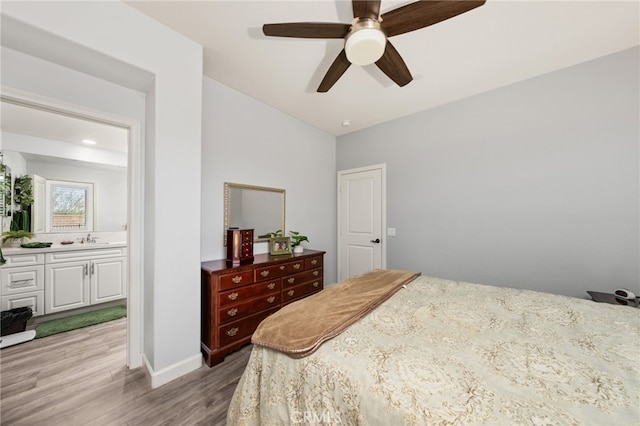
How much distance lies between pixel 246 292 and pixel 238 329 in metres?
0.34

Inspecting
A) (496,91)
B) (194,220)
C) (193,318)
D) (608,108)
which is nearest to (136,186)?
(194,220)

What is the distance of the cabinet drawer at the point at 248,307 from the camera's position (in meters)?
2.05

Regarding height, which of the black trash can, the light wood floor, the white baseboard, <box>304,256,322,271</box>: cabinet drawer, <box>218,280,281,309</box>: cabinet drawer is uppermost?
<box>304,256,322,271</box>: cabinet drawer

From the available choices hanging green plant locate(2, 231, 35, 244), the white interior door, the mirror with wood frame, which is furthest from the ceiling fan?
hanging green plant locate(2, 231, 35, 244)

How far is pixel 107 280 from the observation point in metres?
3.27

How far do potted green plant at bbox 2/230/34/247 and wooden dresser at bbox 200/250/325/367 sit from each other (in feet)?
8.99

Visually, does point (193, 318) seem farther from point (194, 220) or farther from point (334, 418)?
point (334, 418)

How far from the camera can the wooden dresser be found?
201 centimetres

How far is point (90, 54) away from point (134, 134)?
0.61 meters

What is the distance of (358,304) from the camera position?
56.4 inches

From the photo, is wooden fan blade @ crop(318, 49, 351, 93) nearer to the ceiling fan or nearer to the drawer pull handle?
the ceiling fan

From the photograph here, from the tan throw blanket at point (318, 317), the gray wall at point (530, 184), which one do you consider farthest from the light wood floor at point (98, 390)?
the gray wall at point (530, 184)

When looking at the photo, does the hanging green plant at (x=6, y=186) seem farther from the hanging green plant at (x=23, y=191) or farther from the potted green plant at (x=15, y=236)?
the potted green plant at (x=15, y=236)

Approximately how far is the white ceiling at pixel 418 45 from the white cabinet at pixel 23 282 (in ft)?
10.3
